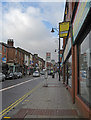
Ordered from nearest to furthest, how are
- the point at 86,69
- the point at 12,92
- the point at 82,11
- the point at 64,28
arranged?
the point at 82,11 < the point at 86,69 < the point at 64,28 < the point at 12,92

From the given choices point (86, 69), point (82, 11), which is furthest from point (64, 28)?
point (82, 11)

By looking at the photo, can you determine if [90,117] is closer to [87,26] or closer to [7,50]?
[87,26]

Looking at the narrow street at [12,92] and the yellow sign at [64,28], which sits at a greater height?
the yellow sign at [64,28]

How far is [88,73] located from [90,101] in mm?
997

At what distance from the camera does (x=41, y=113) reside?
5793mm

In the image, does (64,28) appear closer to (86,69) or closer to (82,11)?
(86,69)

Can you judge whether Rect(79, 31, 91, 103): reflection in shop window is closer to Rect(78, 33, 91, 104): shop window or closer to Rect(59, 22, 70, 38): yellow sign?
Rect(78, 33, 91, 104): shop window

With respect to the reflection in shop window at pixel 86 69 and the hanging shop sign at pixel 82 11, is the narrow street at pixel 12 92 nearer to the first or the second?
the reflection in shop window at pixel 86 69

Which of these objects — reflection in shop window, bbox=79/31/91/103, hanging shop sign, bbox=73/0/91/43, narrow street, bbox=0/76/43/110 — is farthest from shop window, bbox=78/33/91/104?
narrow street, bbox=0/76/43/110

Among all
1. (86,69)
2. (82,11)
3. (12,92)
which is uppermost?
(82,11)

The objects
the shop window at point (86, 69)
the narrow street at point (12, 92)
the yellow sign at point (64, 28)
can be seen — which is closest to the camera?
the shop window at point (86, 69)

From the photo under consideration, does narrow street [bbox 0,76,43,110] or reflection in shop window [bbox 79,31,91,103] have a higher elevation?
reflection in shop window [bbox 79,31,91,103]

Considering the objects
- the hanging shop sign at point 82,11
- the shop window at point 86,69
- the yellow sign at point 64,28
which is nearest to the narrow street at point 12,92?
the shop window at point 86,69

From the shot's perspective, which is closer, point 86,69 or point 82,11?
point 82,11
